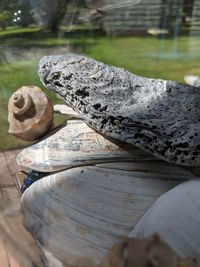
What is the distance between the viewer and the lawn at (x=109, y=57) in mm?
701

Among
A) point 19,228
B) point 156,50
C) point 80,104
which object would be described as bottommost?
point 156,50

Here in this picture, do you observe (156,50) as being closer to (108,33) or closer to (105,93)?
(108,33)

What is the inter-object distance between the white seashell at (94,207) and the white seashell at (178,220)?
29 mm

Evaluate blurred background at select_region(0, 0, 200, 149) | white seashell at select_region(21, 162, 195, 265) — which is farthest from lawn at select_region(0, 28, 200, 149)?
white seashell at select_region(21, 162, 195, 265)

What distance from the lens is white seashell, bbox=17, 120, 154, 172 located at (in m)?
0.47

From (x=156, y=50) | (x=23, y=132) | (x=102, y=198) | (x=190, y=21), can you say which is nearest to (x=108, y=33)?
(x=156, y=50)

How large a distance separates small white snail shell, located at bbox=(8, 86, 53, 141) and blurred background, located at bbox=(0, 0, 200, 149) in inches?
0.6

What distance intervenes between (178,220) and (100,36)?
1.59 metres

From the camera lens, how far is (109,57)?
1561 millimetres

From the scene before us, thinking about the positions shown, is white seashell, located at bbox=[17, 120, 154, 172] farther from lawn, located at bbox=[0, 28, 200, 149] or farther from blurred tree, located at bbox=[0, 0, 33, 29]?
blurred tree, located at bbox=[0, 0, 33, 29]

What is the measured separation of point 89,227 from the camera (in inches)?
17.4

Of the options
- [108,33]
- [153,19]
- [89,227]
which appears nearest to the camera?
[89,227]

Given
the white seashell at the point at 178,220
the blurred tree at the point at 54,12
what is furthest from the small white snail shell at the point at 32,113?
the blurred tree at the point at 54,12

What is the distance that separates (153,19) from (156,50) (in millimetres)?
208
